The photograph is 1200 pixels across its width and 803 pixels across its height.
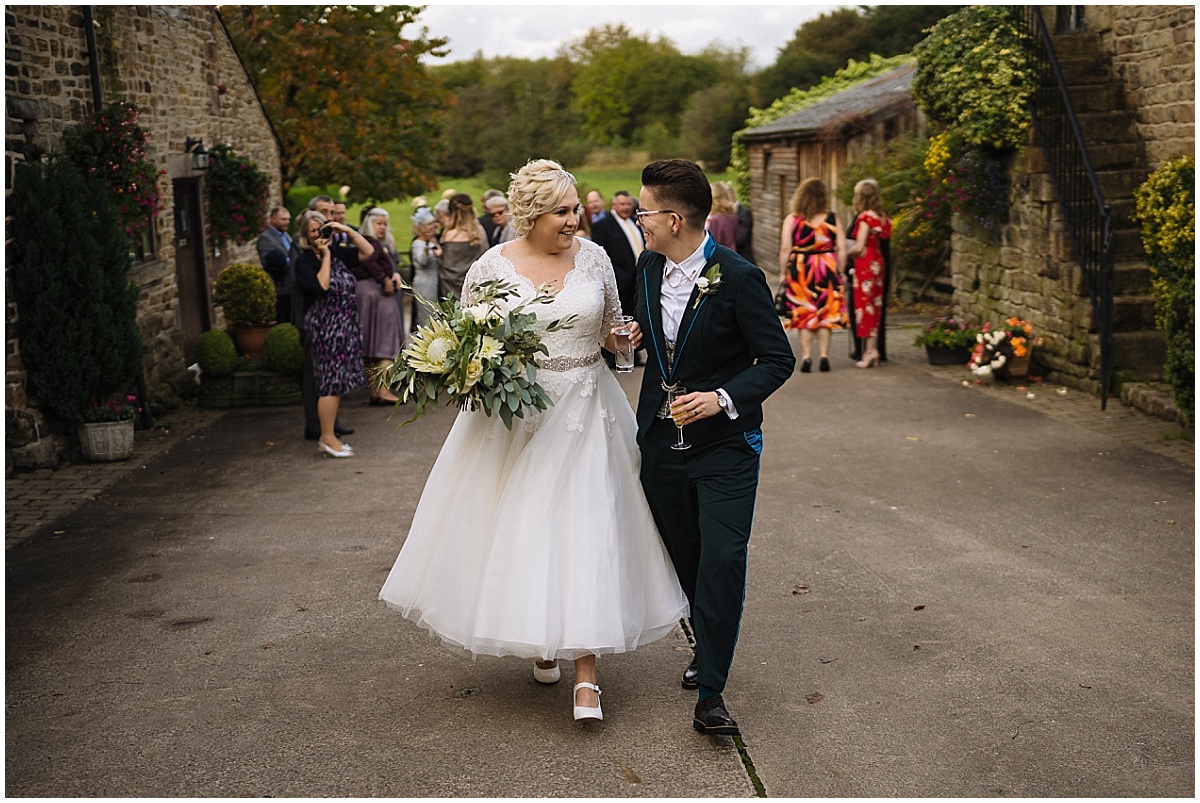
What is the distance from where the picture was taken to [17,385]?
915 centimetres

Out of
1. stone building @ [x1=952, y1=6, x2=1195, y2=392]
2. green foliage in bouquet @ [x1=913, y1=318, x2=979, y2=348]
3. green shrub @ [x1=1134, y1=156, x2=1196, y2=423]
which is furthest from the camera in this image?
green foliage in bouquet @ [x1=913, y1=318, x2=979, y2=348]

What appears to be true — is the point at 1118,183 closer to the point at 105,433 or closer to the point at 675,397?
the point at 675,397

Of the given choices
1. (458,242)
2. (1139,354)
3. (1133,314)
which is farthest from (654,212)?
(1133,314)

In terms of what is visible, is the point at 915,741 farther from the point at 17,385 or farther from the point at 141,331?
the point at 141,331

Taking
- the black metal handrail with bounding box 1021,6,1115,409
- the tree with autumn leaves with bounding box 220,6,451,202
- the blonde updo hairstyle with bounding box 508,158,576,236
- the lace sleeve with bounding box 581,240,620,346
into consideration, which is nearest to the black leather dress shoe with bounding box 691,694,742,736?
the lace sleeve with bounding box 581,240,620,346

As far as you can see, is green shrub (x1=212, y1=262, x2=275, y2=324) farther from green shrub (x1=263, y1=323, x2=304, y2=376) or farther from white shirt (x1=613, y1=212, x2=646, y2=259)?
white shirt (x1=613, y1=212, x2=646, y2=259)

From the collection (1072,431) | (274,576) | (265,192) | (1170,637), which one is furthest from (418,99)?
(1170,637)

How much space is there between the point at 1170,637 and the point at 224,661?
4085 millimetres

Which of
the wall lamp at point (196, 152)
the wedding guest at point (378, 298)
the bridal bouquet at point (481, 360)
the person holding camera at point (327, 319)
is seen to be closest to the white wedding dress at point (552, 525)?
the bridal bouquet at point (481, 360)

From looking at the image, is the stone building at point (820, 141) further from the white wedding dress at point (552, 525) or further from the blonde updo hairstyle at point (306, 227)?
the white wedding dress at point (552, 525)

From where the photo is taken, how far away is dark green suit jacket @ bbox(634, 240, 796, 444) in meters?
4.24

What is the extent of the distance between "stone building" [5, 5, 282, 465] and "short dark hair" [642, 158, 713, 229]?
6.53 meters

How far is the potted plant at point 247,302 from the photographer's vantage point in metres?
13.2

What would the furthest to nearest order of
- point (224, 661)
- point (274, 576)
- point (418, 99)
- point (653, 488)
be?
point (418, 99) → point (274, 576) → point (224, 661) → point (653, 488)
